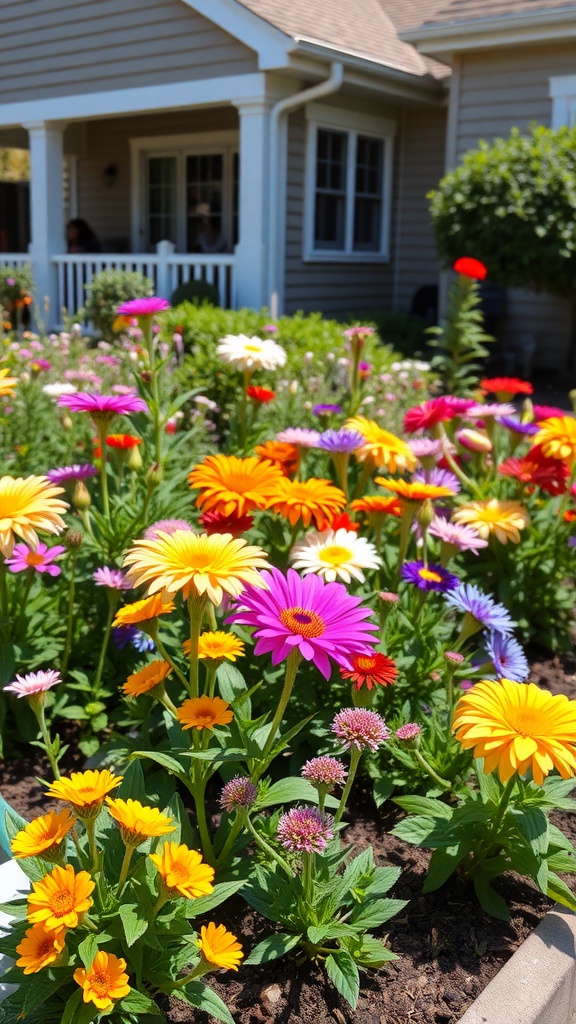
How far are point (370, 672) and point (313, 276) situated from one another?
9.85 m

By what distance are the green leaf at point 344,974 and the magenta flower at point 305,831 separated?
0.28 m

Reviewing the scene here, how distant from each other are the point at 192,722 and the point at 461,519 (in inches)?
57.6

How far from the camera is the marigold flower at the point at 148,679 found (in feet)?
5.90

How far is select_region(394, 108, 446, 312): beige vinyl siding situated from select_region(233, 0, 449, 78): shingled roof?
0.75 meters

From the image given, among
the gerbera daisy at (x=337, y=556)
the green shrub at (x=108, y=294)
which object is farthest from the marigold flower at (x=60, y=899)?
the green shrub at (x=108, y=294)

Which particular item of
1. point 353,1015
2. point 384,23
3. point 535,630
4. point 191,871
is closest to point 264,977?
point 353,1015

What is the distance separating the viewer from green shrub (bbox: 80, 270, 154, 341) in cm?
1006

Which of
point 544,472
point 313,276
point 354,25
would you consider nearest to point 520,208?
point 313,276

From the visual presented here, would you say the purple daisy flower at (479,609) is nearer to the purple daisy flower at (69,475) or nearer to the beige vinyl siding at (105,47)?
the purple daisy flower at (69,475)

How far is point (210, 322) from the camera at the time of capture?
7438 mm

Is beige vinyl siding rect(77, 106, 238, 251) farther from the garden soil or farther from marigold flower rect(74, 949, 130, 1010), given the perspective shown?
marigold flower rect(74, 949, 130, 1010)

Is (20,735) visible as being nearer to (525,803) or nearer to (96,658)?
(96,658)

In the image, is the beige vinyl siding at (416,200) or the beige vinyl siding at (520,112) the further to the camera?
the beige vinyl siding at (416,200)

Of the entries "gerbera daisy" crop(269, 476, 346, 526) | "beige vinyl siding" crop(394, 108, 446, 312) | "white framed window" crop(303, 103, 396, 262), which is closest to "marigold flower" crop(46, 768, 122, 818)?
"gerbera daisy" crop(269, 476, 346, 526)
